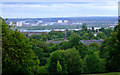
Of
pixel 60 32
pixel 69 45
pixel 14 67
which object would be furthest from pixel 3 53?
pixel 60 32

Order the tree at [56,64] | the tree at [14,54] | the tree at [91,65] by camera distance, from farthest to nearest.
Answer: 1. the tree at [91,65]
2. the tree at [56,64]
3. the tree at [14,54]

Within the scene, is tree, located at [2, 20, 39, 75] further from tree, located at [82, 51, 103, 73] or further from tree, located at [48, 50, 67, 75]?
tree, located at [82, 51, 103, 73]

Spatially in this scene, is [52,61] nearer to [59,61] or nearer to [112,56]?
[59,61]

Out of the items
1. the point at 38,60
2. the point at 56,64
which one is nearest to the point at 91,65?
the point at 56,64

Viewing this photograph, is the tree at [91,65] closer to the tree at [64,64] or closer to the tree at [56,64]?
the tree at [64,64]

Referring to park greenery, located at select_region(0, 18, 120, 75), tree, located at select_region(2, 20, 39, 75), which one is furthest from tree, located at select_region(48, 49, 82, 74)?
tree, located at select_region(2, 20, 39, 75)

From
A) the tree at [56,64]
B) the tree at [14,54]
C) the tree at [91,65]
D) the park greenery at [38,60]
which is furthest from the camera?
the tree at [91,65]

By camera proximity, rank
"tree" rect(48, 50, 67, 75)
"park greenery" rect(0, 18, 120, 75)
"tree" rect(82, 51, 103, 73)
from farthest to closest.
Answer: "tree" rect(82, 51, 103, 73) → "tree" rect(48, 50, 67, 75) → "park greenery" rect(0, 18, 120, 75)

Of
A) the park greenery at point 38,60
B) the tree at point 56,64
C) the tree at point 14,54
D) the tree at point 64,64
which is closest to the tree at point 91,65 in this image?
the park greenery at point 38,60
